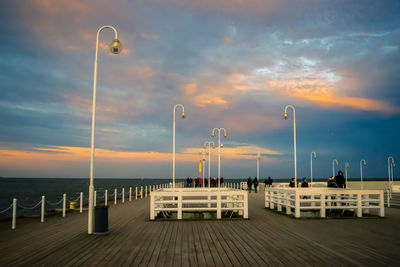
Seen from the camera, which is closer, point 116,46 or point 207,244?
point 207,244

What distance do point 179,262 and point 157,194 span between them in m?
6.99

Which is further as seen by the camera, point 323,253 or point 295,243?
point 295,243

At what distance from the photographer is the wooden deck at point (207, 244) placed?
727cm

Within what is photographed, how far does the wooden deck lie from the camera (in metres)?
7.27

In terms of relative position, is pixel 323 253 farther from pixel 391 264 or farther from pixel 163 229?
pixel 163 229

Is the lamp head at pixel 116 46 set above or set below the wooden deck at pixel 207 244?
above

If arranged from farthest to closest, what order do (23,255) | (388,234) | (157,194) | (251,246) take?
(157,194)
(388,234)
(251,246)
(23,255)

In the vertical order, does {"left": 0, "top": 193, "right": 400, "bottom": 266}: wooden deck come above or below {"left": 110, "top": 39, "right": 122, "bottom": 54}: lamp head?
below

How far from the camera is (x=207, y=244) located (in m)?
8.99

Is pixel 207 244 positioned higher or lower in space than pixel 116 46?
lower

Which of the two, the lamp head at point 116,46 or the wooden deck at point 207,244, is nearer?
the wooden deck at point 207,244

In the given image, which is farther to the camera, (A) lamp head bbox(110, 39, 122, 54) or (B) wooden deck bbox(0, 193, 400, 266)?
(A) lamp head bbox(110, 39, 122, 54)

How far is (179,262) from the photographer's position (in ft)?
23.2

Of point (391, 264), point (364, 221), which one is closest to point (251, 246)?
point (391, 264)
